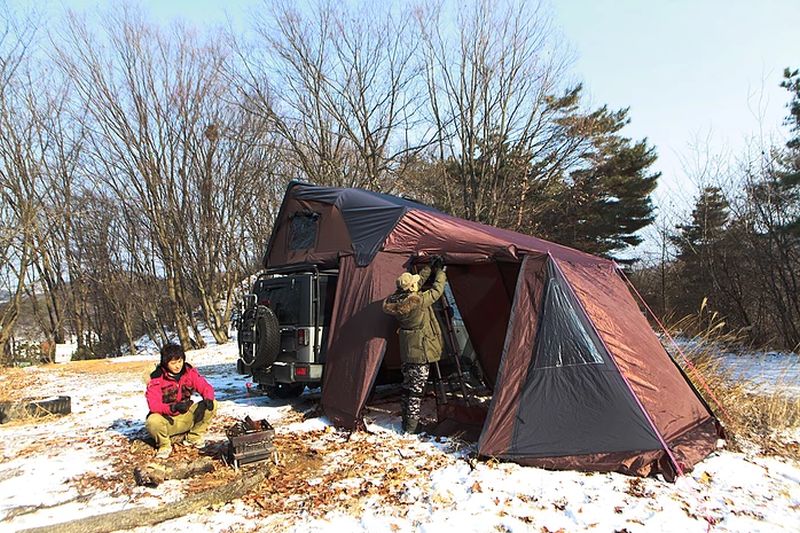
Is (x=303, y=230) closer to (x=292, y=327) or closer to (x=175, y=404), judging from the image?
(x=292, y=327)

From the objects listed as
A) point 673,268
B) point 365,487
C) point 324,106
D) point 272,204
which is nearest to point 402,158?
point 324,106

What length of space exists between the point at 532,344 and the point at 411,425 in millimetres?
1723

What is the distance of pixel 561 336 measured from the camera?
182 inches

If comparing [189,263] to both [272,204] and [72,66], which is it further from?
[72,66]

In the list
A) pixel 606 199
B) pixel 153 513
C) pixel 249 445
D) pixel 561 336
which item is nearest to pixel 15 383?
pixel 249 445

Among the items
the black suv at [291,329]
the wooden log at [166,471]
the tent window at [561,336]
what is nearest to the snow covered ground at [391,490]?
the wooden log at [166,471]

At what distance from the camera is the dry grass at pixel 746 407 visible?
4.88 m

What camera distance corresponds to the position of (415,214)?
19.7 feet

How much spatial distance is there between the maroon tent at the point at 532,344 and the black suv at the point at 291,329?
297 mm

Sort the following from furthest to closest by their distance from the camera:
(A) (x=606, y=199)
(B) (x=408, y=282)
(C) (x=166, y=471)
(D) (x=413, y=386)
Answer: (A) (x=606, y=199), (D) (x=413, y=386), (B) (x=408, y=282), (C) (x=166, y=471)

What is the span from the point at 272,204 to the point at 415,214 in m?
17.7

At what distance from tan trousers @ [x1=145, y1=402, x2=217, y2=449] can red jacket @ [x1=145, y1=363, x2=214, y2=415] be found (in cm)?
9

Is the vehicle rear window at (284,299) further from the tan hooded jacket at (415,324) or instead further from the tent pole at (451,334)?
the tent pole at (451,334)

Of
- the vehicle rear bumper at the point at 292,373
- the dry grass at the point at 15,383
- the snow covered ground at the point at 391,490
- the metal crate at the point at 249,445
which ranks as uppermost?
the vehicle rear bumper at the point at 292,373
